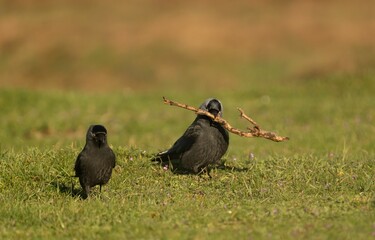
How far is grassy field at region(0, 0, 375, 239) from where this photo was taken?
22.1 ft

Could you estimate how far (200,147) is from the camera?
8.90 m

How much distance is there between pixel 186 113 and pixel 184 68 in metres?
11.7

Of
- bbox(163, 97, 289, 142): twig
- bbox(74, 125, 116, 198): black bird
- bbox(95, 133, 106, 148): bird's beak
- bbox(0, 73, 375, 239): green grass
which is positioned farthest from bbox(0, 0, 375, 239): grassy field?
bbox(95, 133, 106, 148): bird's beak

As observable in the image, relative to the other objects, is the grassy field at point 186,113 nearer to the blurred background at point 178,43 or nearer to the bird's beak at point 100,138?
the blurred background at point 178,43

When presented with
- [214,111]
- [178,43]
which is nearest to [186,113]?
[214,111]

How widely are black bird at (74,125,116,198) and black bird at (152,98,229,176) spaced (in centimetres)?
128

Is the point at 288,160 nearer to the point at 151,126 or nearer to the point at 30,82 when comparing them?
the point at 151,126

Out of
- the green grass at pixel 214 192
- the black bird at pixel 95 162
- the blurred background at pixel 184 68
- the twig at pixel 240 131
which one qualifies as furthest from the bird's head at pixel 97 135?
the blurred background at pixel 184 68

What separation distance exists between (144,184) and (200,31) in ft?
74.7

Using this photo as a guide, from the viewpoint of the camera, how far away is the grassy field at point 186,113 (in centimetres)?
674

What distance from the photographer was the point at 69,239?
634 centimetres

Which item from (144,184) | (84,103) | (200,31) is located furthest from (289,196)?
(200,31)

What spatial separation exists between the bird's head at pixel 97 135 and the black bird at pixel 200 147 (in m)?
1.36

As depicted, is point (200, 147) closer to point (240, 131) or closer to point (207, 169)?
point (207, 169)
